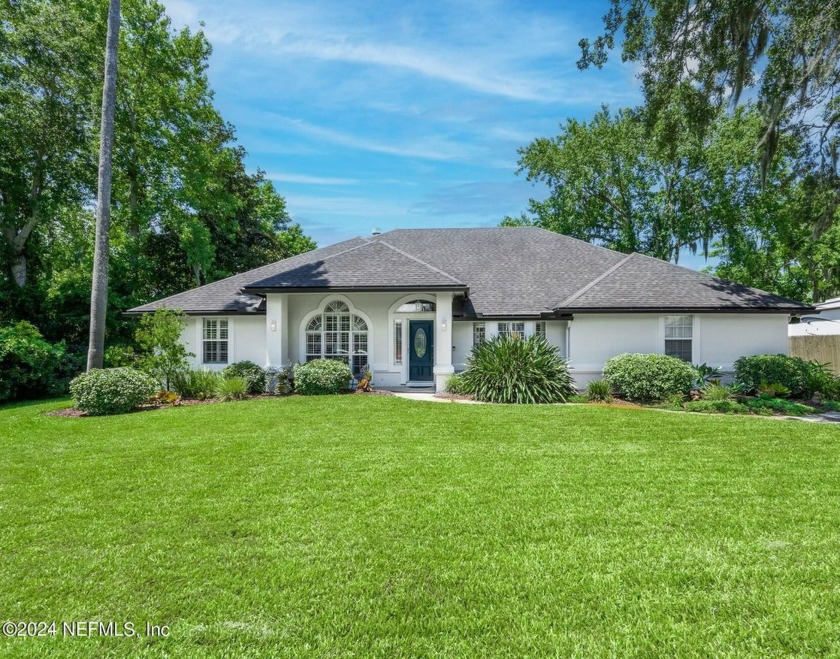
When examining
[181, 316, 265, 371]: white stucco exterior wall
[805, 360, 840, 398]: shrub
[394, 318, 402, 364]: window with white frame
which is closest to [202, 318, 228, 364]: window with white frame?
[181, 316, 265, 371]: white stucco exterior wall

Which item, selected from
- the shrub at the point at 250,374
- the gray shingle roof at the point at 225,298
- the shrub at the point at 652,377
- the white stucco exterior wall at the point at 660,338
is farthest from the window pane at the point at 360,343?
the shrub at the point at 652,377

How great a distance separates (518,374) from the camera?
13.0 metres

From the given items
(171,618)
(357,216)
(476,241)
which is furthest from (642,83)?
(357,216)

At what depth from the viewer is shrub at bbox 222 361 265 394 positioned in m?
14.7

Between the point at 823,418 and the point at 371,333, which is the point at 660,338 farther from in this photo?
the point at 371,333

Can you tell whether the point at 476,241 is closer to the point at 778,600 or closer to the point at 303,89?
the point at 303,89

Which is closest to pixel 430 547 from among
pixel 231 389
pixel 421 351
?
pixel 231 389

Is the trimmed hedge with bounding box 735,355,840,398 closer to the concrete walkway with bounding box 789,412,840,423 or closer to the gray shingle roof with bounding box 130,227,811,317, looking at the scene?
the gray shingle roof with bounding box 130,227,811,317

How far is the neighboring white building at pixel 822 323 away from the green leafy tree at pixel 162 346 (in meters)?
24.4

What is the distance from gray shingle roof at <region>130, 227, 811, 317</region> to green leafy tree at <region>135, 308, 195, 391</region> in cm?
182

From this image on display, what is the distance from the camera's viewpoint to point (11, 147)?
1828cm

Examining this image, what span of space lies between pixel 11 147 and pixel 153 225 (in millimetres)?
6267

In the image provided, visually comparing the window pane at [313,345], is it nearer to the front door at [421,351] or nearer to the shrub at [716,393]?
the front door at [421,351]

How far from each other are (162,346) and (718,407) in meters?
16.0
